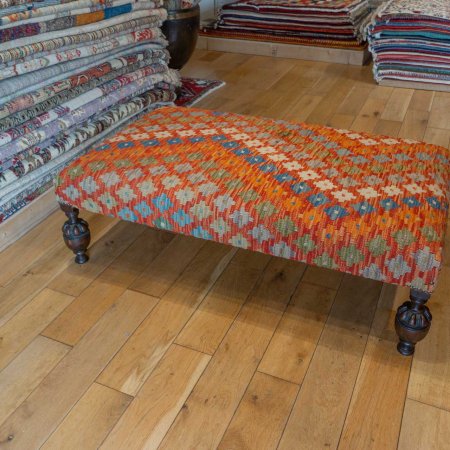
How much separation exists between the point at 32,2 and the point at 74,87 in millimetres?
322

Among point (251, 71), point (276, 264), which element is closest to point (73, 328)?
point (276, 264)

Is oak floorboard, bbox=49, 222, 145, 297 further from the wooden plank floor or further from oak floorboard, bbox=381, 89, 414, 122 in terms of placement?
oak floorboard, bbox=381, 89, 414, 122

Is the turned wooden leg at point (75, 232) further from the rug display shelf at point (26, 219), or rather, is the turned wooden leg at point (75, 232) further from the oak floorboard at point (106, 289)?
the rug display shelf at point (26, 219)

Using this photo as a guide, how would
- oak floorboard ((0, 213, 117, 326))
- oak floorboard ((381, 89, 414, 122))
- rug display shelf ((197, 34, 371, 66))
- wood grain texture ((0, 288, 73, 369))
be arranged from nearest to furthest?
1. wood grain texture ((0, 288, 73, 369))
2. oak floorboard ((0, 213, 117, 326))
3. oak floorboard ((381, 89, 414, 122))
4. rug display shelf ((197, 34, 371, 66))

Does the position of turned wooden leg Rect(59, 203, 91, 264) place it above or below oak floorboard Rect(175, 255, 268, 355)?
above

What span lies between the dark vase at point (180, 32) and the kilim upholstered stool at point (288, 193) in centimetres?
129

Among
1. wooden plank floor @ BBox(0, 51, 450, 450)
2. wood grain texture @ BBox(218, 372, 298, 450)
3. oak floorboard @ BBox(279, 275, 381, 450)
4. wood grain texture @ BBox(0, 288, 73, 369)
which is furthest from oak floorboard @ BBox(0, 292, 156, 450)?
oak floorboard @ BBox(279, 275, 381, 450)

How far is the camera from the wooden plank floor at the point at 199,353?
1.12 meters

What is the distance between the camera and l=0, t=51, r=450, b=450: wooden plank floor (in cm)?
112

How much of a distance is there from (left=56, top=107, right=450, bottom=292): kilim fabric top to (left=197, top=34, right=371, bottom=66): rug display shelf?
206 centimetres

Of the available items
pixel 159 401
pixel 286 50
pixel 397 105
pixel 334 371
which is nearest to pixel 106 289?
pixel 159 401

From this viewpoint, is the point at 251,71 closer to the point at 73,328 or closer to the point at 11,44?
the point at 11,44

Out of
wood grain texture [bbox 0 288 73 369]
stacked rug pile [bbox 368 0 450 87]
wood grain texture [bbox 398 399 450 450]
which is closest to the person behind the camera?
wood grain texture [bbox 398 399 450 450]

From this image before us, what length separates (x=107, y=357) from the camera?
1.29 meters
